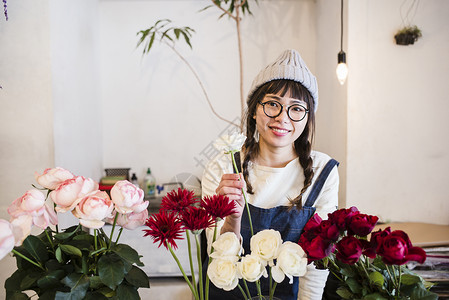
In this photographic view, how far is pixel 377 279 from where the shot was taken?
680 mm

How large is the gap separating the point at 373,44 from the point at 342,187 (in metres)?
1.01

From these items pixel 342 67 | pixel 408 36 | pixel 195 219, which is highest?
pixel 408 36

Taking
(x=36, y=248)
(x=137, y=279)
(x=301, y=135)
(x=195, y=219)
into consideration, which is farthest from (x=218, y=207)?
(x=301, y=135)

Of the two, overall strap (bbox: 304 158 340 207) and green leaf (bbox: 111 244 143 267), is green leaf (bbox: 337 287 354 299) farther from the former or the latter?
overall strap (bbox: 304 158 340 207)

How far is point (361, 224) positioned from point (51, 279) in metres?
0.61

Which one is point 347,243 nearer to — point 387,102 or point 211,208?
point 211,208

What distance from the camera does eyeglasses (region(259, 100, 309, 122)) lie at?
1.37 meters

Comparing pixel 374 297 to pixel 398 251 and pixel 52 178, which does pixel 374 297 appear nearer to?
pixel 398 251

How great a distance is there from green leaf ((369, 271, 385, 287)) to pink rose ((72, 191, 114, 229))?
53 cm

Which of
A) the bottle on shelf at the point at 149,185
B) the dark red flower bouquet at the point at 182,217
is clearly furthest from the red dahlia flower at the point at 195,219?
the bottle on shelf at the point at 149,185

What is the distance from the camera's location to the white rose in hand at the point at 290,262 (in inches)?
26.1

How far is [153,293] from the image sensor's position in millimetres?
2662

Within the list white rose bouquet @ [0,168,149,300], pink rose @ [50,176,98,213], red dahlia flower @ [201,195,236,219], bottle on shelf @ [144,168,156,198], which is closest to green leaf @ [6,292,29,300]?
white rose bouquet @ [0,168,149,300]

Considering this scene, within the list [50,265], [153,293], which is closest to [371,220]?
[50,265]
